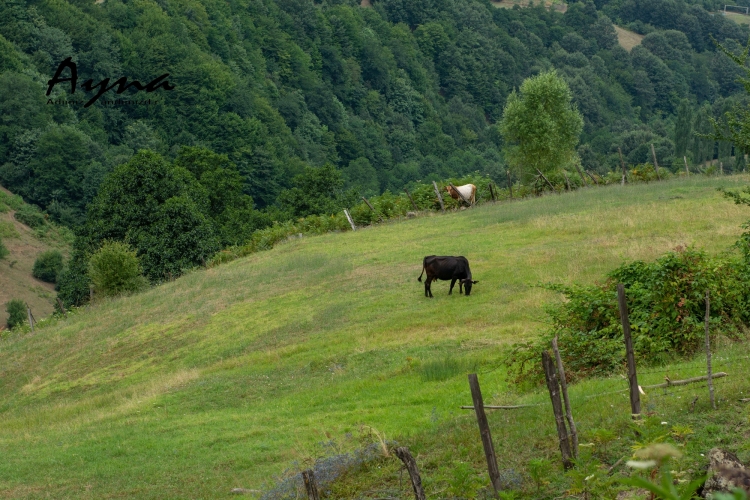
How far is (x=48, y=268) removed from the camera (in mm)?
80062

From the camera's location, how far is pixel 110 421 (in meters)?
22.4

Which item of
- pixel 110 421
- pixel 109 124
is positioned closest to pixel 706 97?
pixel 109 124

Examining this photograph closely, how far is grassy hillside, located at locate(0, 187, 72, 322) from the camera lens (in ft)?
246

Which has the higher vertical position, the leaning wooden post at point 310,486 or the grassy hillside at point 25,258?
the leaning wooden post at point 310,486

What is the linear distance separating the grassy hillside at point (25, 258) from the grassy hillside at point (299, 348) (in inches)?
1452

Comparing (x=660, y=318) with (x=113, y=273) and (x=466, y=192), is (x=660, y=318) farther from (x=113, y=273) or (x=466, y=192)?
(x=466, y=192)

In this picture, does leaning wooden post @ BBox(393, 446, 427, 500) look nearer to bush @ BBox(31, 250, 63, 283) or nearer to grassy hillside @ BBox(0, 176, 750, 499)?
grassy hillside @ BBox(0, 176, 750, 499)

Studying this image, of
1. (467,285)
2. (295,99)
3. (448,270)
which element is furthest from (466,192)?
(295,99)

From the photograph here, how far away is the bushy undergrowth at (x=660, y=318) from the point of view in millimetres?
16562

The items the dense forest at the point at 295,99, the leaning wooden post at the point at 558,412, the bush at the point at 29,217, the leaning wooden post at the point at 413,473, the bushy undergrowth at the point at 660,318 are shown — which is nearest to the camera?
the leaning wooden post at the point at 413,473

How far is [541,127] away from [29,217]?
54.0 meters

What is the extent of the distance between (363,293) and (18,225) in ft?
219

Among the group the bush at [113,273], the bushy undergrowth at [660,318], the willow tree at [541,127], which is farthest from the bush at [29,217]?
the bushy undergrowth at [660,318]

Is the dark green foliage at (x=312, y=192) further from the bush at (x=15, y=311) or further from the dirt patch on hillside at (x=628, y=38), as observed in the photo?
the dirt patch on hillside at (x=628, y=38)
